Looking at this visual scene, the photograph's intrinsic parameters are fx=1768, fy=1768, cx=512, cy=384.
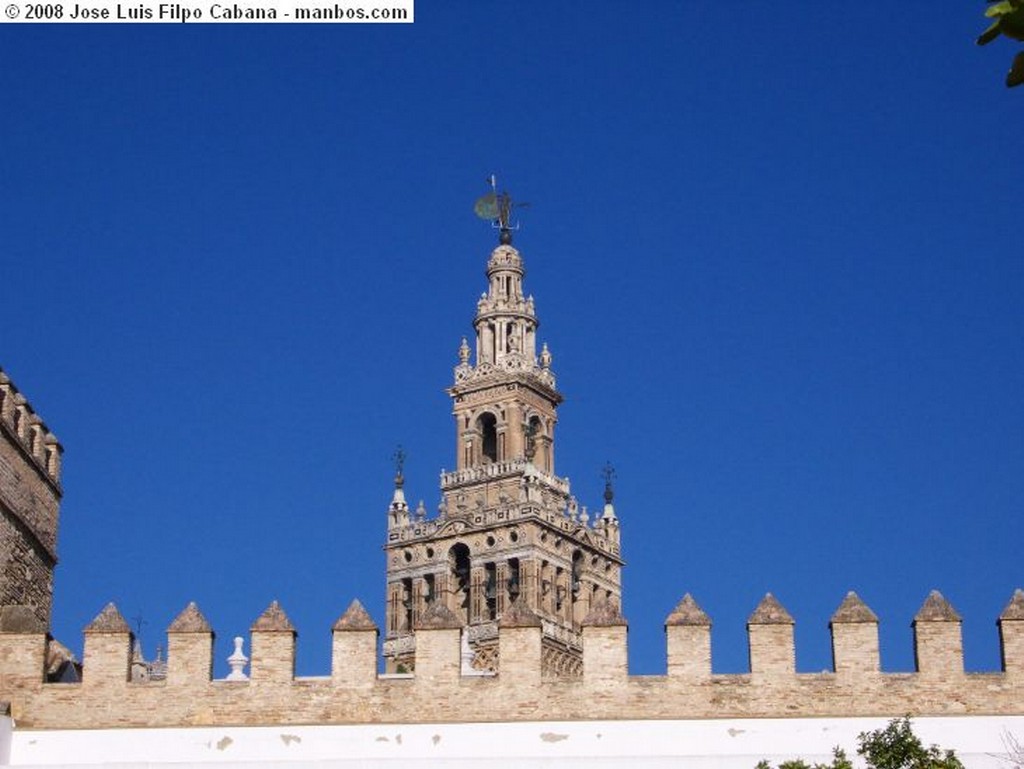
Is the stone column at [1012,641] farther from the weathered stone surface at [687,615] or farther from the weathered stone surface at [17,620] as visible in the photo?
the weathered stone surface at [17,620]

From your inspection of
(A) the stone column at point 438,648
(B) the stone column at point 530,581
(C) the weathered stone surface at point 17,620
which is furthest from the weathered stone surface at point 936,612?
(B) the stone column at point 530,581

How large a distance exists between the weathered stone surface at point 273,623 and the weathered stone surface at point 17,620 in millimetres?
3071

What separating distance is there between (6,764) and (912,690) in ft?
37.0

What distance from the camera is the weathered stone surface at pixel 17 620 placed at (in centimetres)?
2322

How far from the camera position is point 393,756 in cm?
2188

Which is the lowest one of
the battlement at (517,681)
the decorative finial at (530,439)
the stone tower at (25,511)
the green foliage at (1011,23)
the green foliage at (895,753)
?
the green foliage at (895,753)

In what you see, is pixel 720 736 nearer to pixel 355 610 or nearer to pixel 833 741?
pixel 833 741

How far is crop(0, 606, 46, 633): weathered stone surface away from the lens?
76.2 feet

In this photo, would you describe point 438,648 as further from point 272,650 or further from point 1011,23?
point 1011,23

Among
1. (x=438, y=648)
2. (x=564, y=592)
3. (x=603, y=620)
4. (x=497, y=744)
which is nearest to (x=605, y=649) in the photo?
(x=603, y=620)

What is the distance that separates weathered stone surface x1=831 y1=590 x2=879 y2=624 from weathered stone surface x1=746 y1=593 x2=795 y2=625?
1.96ft

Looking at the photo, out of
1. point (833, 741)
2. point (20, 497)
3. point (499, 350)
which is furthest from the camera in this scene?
point (499, 350)

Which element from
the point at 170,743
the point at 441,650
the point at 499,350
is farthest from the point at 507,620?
the point at 499,350

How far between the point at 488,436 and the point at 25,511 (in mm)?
57837
